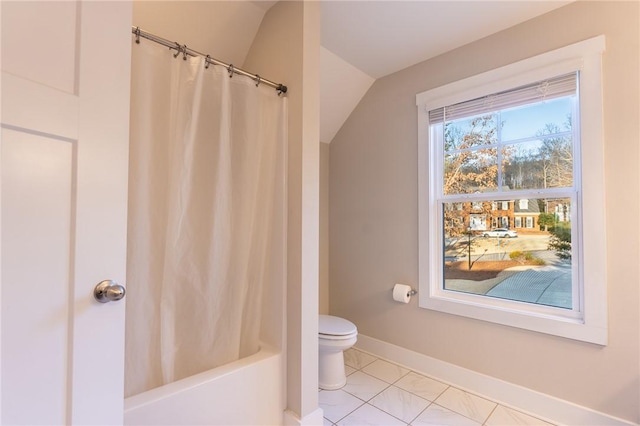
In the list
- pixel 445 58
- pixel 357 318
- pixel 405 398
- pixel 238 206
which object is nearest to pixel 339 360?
pixel 405 398

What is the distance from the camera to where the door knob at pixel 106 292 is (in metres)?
0.77

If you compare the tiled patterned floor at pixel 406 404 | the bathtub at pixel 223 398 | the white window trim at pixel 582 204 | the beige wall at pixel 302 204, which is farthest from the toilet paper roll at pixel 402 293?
the bathtub at pixel 223 398

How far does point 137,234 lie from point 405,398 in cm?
186

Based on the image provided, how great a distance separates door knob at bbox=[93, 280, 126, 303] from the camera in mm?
770

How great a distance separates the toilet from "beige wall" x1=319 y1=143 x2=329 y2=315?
817 mm

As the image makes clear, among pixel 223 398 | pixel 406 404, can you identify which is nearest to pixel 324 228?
pixel 406 404

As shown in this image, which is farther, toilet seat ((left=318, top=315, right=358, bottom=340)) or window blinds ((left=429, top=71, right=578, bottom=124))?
toilet seat ((left=318, top=315, right=358, bottom=340))

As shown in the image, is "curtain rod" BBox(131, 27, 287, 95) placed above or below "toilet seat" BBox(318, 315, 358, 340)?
above

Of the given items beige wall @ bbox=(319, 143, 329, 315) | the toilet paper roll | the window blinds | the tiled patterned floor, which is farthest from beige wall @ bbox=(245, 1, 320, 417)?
beige wall @ bbox=(319, 143, 329, 315)

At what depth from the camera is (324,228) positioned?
290 centimetres

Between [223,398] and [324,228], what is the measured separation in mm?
1820

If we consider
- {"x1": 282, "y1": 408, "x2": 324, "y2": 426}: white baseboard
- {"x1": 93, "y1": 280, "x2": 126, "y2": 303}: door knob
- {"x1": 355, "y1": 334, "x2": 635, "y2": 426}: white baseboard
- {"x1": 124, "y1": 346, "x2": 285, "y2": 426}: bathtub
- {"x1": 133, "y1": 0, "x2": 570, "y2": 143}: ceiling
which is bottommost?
{"x1": 355, "y1": 334, "x2": 635, "y2": 426}: white baseboard

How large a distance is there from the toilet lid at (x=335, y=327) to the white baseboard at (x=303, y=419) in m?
0.49

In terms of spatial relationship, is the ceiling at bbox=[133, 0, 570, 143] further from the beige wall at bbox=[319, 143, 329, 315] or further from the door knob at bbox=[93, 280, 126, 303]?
the door knob at bbox=[93, 280, 126, 303]
